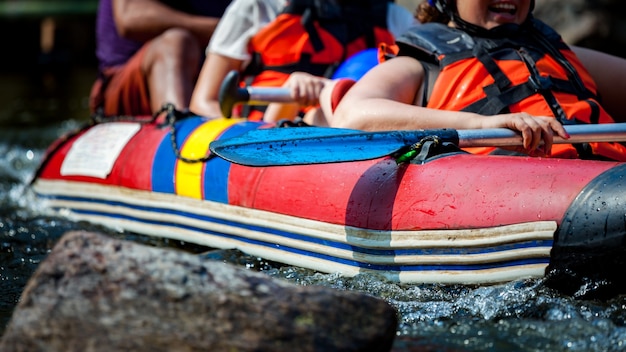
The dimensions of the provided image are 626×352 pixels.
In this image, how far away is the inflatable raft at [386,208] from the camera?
7.45ft

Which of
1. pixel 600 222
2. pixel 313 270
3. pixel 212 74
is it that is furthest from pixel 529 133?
pixel 212 74

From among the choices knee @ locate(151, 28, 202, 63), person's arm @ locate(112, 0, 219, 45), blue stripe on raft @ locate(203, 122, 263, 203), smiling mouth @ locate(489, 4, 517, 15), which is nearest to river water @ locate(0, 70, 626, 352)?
blue stripe on raft @ locate(203, 122, 263, 203)

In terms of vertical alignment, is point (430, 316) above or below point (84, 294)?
below

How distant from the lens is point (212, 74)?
13.4 ft

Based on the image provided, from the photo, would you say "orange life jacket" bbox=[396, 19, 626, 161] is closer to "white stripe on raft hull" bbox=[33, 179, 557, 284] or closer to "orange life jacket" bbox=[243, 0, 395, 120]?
"white stripe on raft hull" bbox=[33, 179, 557, 284]

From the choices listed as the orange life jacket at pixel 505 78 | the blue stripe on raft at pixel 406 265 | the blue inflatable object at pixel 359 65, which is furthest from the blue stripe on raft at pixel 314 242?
the blue inflatable object at pixel 359 65

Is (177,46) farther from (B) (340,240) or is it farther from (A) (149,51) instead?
(B) (340,240)

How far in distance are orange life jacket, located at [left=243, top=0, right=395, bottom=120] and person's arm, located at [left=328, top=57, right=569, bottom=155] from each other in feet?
3.44

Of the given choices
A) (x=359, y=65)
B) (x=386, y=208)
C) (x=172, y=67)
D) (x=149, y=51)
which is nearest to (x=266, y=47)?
(x=359, y=65)

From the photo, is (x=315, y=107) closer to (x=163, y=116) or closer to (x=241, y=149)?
(x=163, y=116)

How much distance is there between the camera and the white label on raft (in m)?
3.86

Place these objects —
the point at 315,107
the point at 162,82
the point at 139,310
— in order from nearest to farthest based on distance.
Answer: the point at 139,310, the point at 315,107, the point at 162,82

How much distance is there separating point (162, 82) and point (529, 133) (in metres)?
2.55

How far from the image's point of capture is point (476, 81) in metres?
2.95
